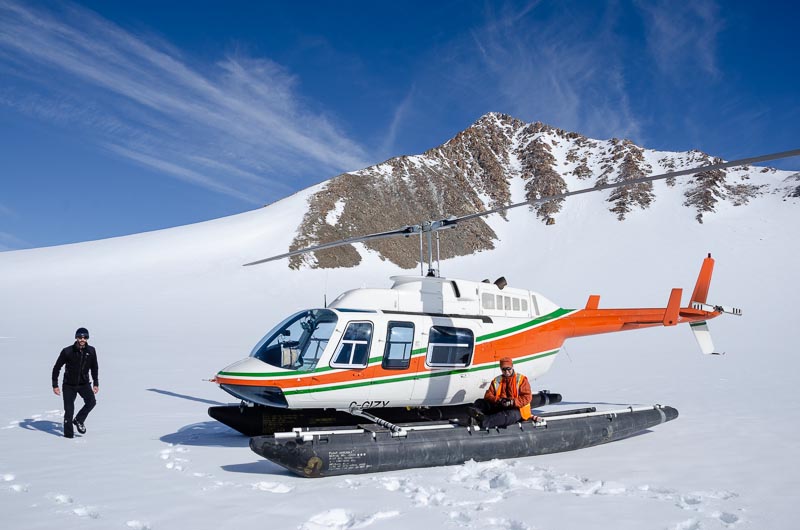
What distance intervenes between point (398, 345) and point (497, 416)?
1710 mm

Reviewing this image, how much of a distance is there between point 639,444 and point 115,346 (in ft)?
61.0

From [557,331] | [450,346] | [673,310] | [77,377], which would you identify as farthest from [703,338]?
[77,377]

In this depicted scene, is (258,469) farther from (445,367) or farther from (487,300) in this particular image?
(487,300)

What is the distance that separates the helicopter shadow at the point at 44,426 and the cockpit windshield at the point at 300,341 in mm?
3613

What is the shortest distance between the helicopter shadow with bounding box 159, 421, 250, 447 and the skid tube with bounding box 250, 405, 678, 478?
193cm

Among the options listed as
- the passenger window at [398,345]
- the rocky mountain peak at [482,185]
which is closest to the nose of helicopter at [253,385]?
the passenger window at [398,345]

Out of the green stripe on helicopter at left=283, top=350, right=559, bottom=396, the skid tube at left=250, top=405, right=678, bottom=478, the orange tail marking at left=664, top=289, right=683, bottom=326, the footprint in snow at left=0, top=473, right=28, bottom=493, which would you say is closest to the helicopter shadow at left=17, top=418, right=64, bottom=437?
the footprint in snow at left=0, top=473, right=28, bottom=493

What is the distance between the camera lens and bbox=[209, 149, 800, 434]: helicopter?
757 centimetres

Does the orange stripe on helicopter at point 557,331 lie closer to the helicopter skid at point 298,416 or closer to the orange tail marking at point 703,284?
the orange tail marking at point 703,284

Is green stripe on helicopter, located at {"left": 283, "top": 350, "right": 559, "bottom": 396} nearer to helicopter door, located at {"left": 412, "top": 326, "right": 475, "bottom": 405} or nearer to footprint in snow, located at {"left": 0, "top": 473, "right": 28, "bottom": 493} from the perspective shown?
helicopter door, located at {"left": 412, "top": 326, "right": 475, "bottom": 405}

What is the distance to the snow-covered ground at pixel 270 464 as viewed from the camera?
17.5 ft

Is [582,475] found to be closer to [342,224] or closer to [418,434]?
[418,434]

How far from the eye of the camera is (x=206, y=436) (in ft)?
28.6

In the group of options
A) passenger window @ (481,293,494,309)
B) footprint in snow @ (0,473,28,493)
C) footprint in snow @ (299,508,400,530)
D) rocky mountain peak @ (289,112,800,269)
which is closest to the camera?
footprint in snow @ (299,508,400,530)
